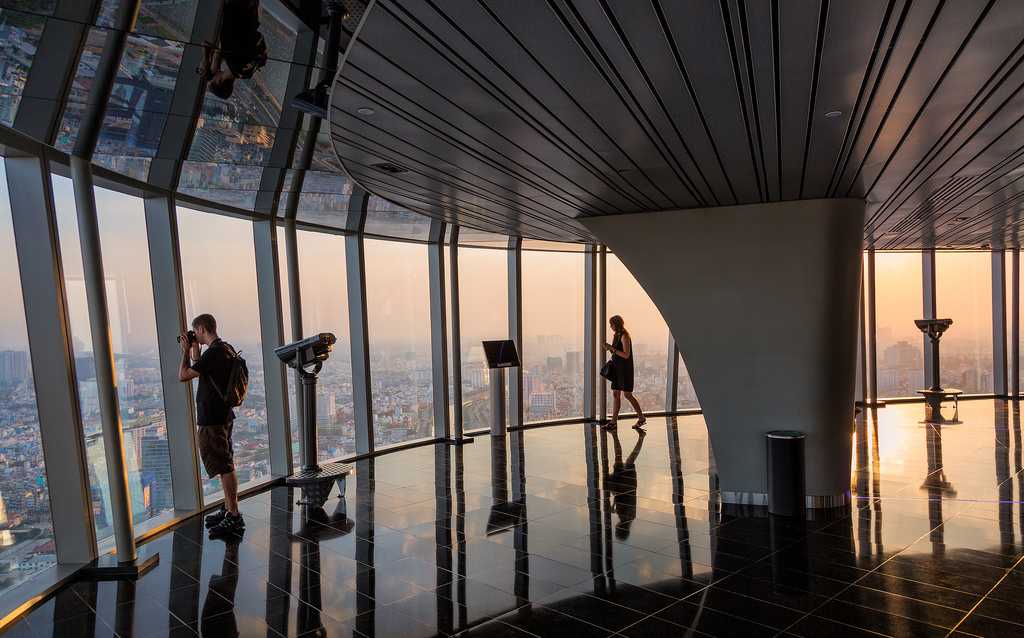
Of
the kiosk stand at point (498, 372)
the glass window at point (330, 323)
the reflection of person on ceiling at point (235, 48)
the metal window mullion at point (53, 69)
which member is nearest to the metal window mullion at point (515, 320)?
the kiosk stand at point (498, 372)

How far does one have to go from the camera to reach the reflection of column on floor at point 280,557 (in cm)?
455

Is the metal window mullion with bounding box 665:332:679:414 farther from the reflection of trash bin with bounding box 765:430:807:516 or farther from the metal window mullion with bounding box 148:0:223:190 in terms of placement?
the metal window mullion with bounding box 148:0:223:190

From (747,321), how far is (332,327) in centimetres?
537

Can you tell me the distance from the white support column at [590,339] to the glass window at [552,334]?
91 mm

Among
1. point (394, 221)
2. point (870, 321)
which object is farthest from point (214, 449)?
point (870, 321)

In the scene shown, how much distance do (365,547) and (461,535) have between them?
31.2 inches

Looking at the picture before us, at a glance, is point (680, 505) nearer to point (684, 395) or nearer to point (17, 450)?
point (17, 450)

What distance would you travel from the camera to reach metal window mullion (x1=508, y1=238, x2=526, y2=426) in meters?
12.7

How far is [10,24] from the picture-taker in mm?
3656

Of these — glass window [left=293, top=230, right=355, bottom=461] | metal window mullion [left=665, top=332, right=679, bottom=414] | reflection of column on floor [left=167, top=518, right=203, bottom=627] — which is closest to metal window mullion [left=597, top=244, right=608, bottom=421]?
metal window mullion [left=665, top=332, right=679, bottom=414]

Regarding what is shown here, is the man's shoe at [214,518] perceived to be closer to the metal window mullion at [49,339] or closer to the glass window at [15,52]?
the metal window mullion at [49,339]

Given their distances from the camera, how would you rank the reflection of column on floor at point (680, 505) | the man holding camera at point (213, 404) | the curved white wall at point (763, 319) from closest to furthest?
the reflection of column on floor at point (680, 505) → the man holding camera at point (213, 404) → the curved white wall at point (763, 319)

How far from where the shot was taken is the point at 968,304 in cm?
1584

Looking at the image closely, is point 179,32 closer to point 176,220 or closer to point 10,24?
point 10,24
